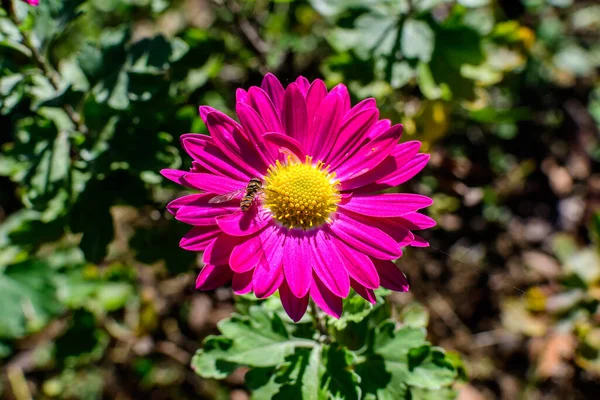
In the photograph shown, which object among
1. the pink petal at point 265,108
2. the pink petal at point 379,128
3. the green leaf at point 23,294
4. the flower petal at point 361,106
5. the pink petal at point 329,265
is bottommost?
the green leaf at point 23,294

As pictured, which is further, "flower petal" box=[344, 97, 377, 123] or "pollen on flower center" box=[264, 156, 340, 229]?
"pollen on flower center" box=[264, 156, 340, 229]

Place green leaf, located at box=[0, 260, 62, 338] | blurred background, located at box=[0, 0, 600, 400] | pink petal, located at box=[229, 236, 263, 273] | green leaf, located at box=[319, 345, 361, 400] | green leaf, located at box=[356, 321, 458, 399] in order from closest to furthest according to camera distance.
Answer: pink petal, located at box=[229, 236, 263, 273] < green leaf, located at box=[319, 345, 361, 400] < green leaf, located at box=[356, 321, 458, 399] < blurred background, located at box=[0, 0, 600, 400] < green leaf, located at box=[0, 260, 62, 338]

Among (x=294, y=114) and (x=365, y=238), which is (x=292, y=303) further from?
(x=294, y=114)

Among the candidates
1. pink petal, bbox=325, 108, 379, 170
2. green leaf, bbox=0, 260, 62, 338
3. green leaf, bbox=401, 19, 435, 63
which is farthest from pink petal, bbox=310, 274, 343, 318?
green leaf, bbox=0, 260, 62, 338

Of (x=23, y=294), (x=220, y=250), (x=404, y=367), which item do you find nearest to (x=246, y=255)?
(x=220, y=250)

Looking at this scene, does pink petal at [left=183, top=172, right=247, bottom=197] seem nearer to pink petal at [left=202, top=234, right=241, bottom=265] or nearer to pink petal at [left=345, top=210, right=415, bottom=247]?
pink petal at [left=202, top=234, right=241, bottom=265]

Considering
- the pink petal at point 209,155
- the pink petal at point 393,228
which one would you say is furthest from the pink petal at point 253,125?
the pink petal at point 393,228

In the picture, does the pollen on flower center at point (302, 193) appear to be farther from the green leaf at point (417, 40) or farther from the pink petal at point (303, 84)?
the green leaf at point (417, 40)
